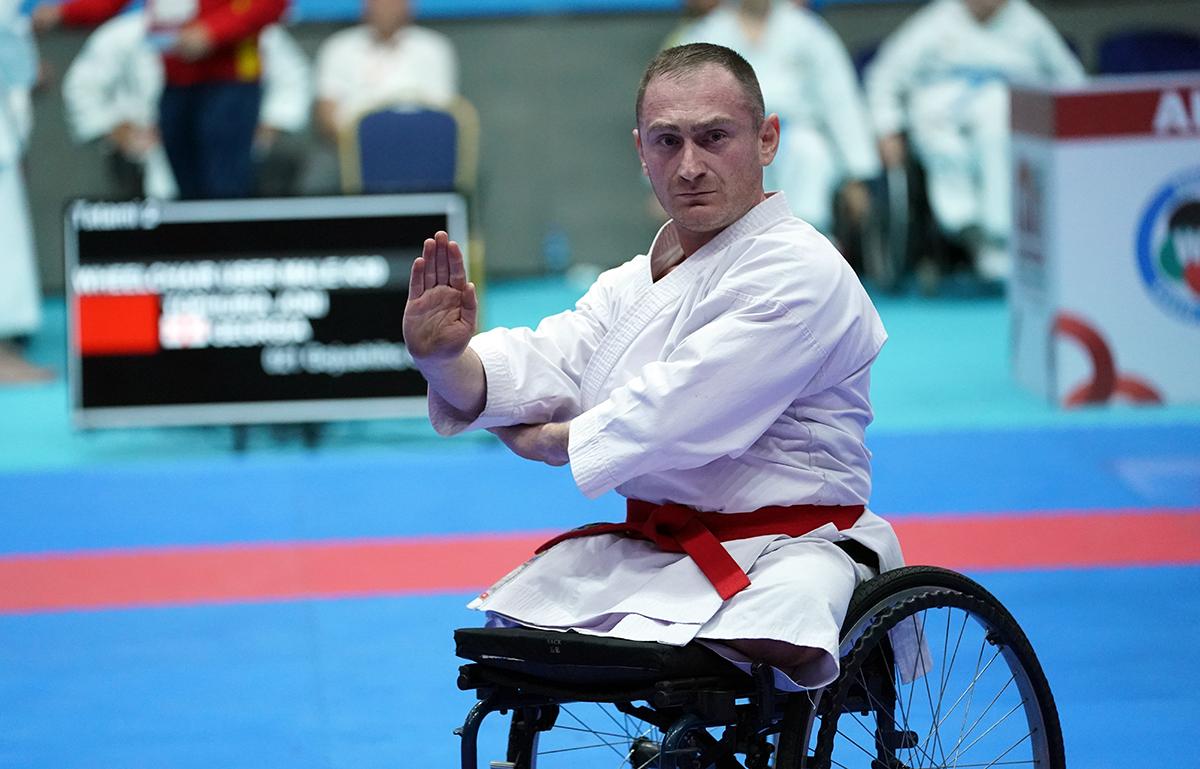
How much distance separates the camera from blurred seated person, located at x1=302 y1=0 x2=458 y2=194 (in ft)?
34.6

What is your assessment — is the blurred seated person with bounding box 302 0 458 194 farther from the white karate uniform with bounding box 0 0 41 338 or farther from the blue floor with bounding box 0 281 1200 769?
the blue floor with bounding box 0 281 1200 769

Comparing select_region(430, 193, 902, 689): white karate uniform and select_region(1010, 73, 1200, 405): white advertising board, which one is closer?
select_region(430, 193, 902, 689): white karate uniform

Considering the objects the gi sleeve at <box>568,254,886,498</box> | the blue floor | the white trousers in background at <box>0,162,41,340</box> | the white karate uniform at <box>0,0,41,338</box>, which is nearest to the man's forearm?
the gi sleeve at <box>568,254,886,498</box>

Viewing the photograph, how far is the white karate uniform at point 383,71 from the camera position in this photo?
10539 mm

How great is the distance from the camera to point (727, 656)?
260 centimetres

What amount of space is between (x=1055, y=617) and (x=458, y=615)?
1676 mm

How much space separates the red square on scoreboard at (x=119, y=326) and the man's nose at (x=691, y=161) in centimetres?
455

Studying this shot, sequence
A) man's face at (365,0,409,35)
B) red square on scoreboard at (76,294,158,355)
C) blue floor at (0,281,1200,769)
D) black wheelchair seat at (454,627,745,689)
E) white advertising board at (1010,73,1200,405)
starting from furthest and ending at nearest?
man's face at (365,0,409,35) → white advertising board at (1010,73,1200,405) → red square on scoreboard at (76,294,158,355) → blue floor at (0,281,1200,769) → black wheelchair seat at (454,627,745,689)

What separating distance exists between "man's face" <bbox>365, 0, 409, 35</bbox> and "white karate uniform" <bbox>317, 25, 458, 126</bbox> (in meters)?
0.06

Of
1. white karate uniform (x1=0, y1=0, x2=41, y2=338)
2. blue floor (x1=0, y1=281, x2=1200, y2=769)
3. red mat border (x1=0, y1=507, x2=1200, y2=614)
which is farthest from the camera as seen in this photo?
white karate uniform (x1=0, y1=0, x2=41, y2=338)

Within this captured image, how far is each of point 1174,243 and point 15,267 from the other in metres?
→ 5.69

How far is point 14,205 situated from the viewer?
29.3 ft

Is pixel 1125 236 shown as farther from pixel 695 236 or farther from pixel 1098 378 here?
pixel 695 236

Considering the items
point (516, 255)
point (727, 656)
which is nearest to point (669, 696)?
point (727, 656)
